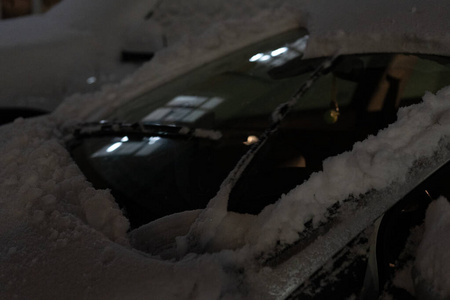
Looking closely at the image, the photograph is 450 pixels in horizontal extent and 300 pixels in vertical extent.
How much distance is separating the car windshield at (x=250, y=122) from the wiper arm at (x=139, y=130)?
2 centimetres

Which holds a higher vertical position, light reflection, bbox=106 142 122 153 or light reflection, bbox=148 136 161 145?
light reflection, bbox=148 136 161 145

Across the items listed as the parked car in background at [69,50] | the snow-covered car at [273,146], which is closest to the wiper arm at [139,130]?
the snow-covered car at [273,146]

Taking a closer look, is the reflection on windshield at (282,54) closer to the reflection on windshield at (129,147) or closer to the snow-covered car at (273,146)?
the snow-covered car at (273,146)

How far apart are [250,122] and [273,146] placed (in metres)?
0.19

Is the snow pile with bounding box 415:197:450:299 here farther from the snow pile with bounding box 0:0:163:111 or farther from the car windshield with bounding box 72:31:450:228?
the snow pile with bounding box 0:0:163:111

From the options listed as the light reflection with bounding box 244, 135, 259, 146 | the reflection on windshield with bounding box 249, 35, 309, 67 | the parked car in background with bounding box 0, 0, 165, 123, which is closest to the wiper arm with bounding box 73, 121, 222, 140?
the light reflection with bounding box 244, 135, 259, 146

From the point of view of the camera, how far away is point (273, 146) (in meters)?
1.89

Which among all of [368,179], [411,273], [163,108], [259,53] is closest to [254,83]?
[259,53]

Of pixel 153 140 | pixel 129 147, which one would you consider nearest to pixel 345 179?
pixel 153 140

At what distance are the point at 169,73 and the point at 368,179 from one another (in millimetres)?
1693

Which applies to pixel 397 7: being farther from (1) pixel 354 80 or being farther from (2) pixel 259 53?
(2) pixel 259 53

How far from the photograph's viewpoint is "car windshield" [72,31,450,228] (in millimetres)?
1666

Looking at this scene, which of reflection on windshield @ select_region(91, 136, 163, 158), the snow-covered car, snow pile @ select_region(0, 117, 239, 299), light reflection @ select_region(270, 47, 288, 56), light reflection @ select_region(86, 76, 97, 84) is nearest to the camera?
snow pile @ select_region(0, 117, 239, 299)

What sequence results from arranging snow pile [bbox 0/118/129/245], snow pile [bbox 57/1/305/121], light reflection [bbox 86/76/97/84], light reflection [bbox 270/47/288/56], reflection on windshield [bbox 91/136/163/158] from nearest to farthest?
A: 1. snow pile [bbox 0/118/129/245]
2. reflection on windshield [bbox 91/136/163/158]
3. light reflection [bbox 270/47/288/56]
4. snow pile [bbox 57/1/305/121]
5. light reflection [bbox 86/76/97/84]
